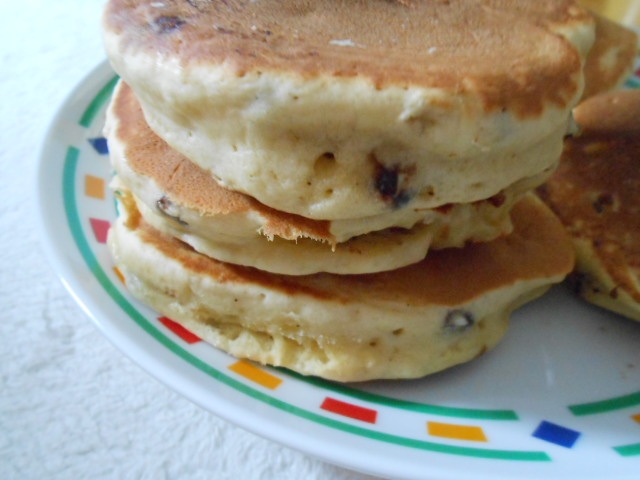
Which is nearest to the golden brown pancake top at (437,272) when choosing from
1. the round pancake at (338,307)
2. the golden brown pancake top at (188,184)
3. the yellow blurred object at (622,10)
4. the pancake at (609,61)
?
the round pancake at (338,307)

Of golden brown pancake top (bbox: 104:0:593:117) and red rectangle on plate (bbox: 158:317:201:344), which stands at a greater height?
golden brown pancake top (bbox: 104:0:593:117)

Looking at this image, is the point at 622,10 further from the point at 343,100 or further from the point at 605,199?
the point at 343,100

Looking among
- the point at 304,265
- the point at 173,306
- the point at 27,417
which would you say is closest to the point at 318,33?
the point at 304,265

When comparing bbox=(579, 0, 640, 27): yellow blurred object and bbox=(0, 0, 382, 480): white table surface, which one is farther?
bbox=(579, 0, 640, 27): yellow blurred object

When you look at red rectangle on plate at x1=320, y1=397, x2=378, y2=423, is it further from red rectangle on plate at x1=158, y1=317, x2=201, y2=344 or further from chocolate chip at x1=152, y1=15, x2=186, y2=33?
chocolate chip at x1=152, y1=15, x2=186, y2=33

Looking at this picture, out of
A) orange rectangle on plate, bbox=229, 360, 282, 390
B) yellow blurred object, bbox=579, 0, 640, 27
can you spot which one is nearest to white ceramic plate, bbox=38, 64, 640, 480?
orange rectangle on plate, bbox=229, 360, 282, 390

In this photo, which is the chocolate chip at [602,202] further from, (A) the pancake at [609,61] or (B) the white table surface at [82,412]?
(B) the white table surface at [82,412]

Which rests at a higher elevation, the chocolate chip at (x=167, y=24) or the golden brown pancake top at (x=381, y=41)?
the golden brown pancake top at (x=381, y=41)
